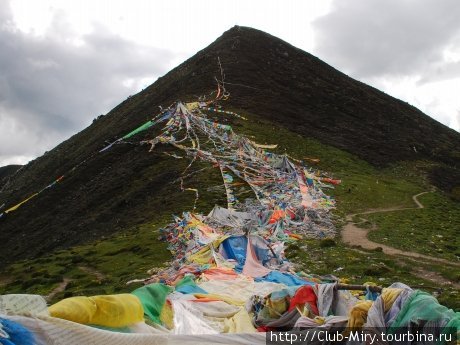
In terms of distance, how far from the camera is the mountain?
48053 mm

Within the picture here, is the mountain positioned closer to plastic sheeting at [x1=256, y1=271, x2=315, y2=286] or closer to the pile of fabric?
the pile of fabric

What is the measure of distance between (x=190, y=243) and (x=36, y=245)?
92.1ft

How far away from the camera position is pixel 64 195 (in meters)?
60.6

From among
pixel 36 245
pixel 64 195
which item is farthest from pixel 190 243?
pixel 64 195

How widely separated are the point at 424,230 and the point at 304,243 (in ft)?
33.5

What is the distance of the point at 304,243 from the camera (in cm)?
2680

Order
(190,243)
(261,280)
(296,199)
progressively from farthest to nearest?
(296,199) → (190,243) → (261,280)

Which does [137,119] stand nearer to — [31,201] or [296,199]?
[31,201]

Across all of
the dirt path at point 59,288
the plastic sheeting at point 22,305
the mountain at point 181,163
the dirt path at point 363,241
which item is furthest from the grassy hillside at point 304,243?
the plastic sheeting at point 22,305

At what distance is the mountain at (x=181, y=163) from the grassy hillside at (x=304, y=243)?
108 cm

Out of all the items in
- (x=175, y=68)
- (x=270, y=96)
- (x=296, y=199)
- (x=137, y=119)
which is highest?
(x=175, y=68)

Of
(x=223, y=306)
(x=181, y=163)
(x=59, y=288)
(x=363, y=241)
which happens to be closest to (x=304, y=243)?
(x=363, y=241)

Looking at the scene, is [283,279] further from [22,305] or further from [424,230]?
[424,230]

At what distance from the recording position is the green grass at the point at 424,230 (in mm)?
26359
